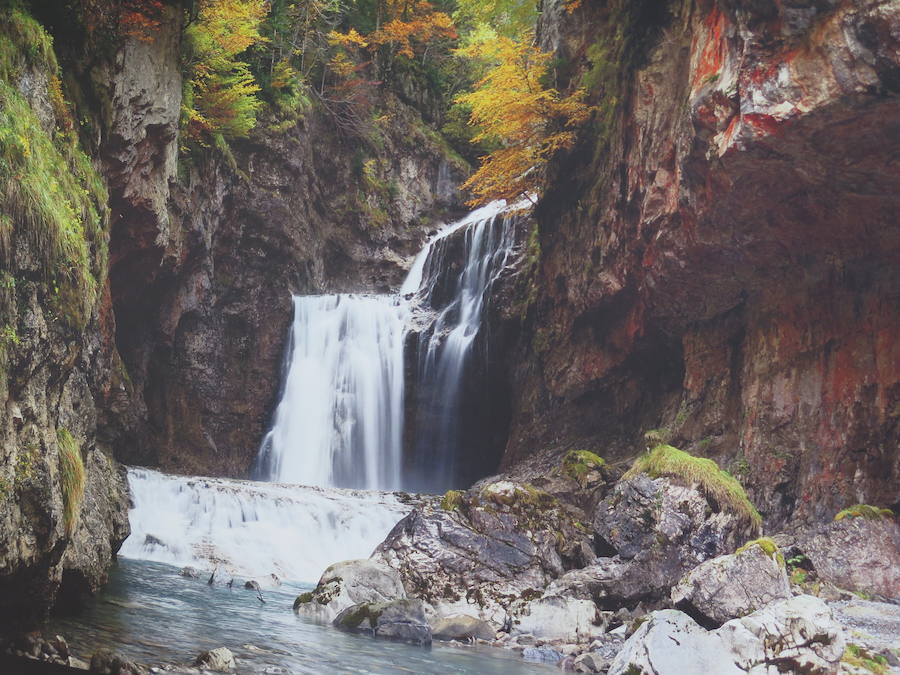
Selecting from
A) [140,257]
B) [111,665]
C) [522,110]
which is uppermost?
[522,110]

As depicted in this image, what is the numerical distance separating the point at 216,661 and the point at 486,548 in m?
5.54

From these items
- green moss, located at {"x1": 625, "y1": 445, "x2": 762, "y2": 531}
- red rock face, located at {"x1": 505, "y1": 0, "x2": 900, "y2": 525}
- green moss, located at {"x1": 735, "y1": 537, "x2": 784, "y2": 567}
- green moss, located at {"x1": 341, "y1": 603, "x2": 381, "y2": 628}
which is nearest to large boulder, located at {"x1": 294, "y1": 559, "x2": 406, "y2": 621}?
green moss, located at {"x1": 341, "y1": 603, "x2": 381, "y2": 628}

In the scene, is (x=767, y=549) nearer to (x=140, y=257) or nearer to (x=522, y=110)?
(x=522, y=110)

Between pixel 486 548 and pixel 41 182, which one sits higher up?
pixel 41 182

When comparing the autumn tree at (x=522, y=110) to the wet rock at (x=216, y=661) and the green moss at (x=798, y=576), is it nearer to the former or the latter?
the green moss at (x=798, y=576)

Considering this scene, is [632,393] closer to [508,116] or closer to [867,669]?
[508,116]

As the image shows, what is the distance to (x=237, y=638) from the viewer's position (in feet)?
24.7

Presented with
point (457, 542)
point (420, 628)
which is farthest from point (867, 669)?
point (457, 542)

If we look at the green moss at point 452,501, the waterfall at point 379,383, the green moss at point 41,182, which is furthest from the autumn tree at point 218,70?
the green moss at point 452,501

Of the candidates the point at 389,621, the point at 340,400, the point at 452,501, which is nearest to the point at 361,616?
the point at 389,621

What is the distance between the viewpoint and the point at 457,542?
1109 centimetres

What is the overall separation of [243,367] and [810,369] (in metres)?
17.0

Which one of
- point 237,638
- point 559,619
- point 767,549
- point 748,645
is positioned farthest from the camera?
point 559,619

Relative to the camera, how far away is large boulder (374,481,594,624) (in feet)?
33.9
